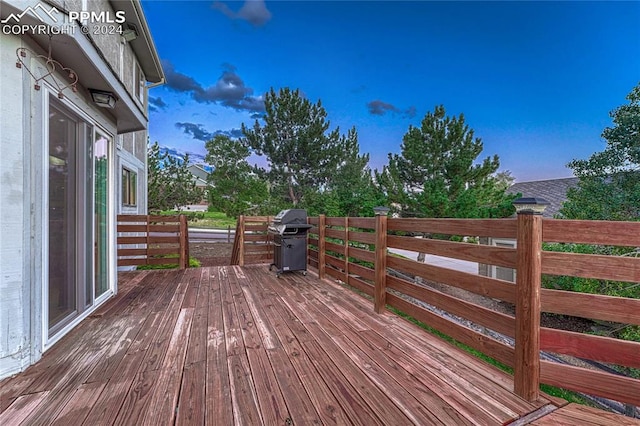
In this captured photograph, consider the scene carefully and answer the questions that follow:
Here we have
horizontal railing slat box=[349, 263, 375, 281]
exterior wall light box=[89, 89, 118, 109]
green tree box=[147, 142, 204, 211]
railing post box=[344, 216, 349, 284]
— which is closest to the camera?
exterior wall light box=[89, 89, 118, 109]

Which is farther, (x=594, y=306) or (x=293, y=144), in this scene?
(x=293, y=144)

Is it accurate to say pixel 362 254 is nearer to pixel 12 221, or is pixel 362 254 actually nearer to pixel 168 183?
pixel 12 221

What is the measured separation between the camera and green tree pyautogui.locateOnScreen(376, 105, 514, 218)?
30.7ft

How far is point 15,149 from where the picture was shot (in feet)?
6.06

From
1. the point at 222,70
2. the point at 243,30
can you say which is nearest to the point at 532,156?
the point at 243,30

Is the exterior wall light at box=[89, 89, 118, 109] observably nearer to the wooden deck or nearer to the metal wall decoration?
the metal wall decoration

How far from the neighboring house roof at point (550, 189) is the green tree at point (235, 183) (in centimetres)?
1210

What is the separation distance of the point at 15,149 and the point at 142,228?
3.88 meters

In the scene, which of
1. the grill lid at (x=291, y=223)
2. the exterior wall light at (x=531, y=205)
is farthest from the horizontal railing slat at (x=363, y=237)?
the exterior wall light at (x=531, y=205)

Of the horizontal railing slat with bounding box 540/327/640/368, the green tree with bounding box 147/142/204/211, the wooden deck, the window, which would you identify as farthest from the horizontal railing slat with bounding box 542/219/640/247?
the green tree with bounding box 147/142/204/211

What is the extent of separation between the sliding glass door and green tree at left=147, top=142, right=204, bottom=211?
21.8 feet

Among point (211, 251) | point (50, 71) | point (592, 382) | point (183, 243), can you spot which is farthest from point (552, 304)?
point (211, 251)

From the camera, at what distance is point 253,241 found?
20.6ft

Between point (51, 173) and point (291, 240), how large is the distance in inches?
132
